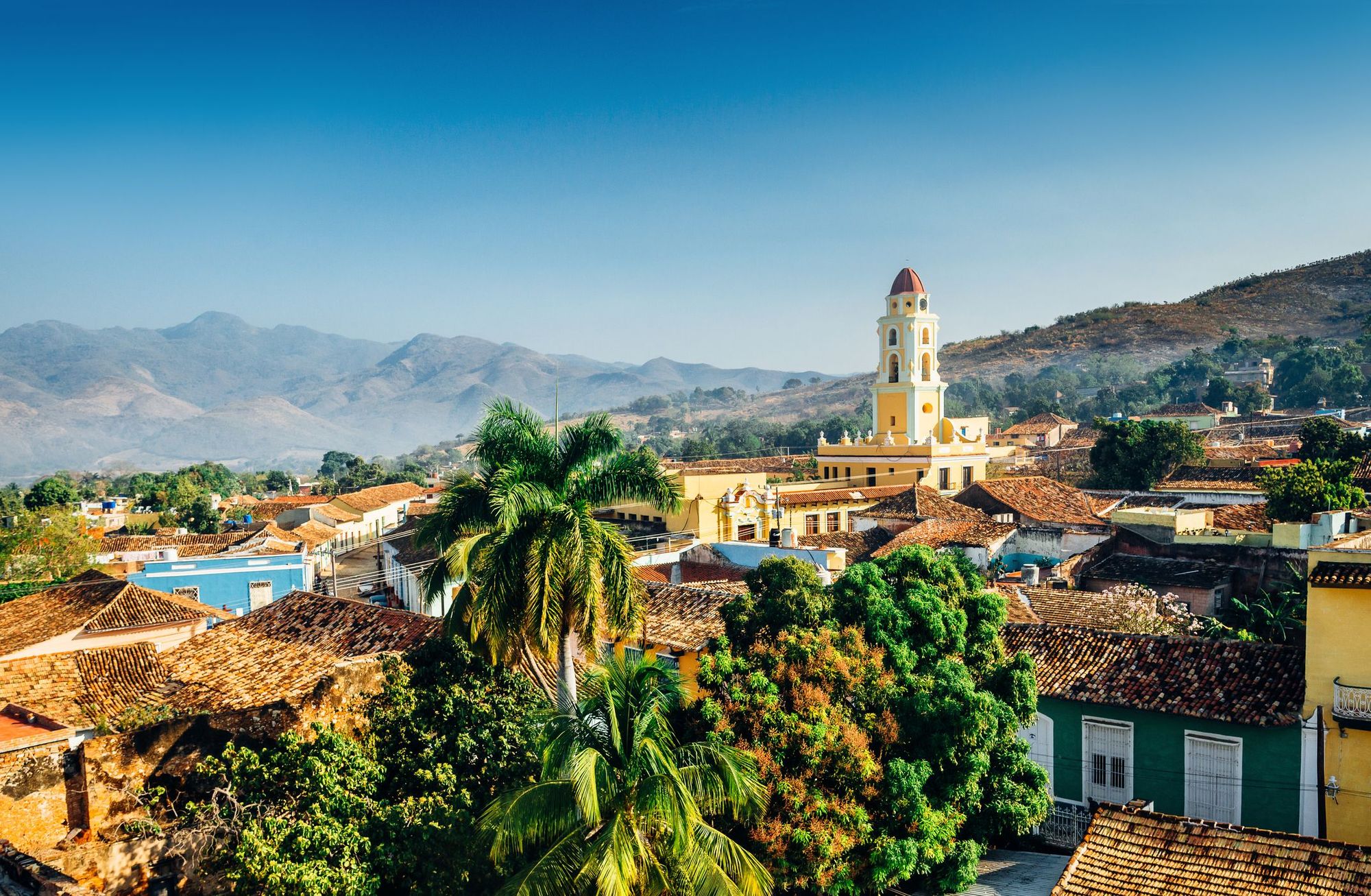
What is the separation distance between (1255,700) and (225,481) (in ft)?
327

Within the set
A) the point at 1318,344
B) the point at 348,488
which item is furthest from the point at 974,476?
the point at 1318,344

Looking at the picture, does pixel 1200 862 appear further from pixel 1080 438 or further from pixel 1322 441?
pixel 1080 438

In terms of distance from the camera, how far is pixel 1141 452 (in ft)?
137

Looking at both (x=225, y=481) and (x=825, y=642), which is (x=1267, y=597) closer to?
(x=825, y=642)

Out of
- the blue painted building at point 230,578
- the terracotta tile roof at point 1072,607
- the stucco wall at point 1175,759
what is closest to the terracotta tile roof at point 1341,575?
the stucco wall at point 1175,759

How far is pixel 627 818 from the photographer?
8.73m

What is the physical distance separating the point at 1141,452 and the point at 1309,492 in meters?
16.5

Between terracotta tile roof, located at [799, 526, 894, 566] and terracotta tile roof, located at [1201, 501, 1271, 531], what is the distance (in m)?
8.78

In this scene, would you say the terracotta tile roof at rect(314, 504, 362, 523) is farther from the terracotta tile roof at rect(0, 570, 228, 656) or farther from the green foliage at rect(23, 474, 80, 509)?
the terracotta tile roof at rect(0, 570, 228, 656)

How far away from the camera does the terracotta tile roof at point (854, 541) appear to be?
27594mm

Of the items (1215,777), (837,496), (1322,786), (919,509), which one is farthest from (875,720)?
(837,496)

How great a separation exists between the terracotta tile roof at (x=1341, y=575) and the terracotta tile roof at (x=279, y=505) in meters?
50.8

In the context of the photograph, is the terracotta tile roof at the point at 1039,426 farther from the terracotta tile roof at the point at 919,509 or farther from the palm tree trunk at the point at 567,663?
the palm tree trunk at the point at 567,663

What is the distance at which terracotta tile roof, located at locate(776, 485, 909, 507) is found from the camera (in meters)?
33.8
